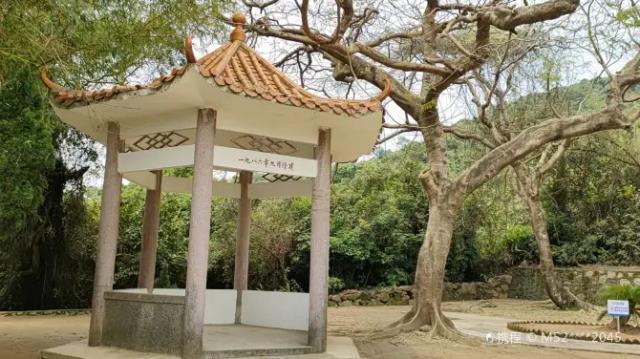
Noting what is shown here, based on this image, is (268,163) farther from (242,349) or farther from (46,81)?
(46,81)

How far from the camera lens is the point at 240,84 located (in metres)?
5.58

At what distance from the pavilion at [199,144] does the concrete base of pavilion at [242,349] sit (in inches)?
1.7

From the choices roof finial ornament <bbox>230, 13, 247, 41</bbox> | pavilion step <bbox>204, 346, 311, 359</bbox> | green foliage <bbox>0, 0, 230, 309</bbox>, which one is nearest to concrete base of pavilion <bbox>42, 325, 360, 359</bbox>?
pavilion step <bbox>204, 346, 311, 359</bbox>

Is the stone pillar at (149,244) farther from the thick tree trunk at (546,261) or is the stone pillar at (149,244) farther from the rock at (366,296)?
the thick tree trunk at (546,261)

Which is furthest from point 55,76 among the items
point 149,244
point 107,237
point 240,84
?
point 240,84

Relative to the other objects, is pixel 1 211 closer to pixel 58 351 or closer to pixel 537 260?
pixel 58 351

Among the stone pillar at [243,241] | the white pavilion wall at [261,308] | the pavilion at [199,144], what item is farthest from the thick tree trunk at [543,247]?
the white pavilion wall at [261,308]

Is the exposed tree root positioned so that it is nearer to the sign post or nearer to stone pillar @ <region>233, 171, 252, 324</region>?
stone pillar @ <region>233, 171, 252, 324</region>

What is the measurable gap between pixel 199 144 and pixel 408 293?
1114cm

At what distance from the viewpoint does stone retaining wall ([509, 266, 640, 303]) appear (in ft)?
48.6

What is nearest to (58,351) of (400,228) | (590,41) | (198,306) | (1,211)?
(198,306)

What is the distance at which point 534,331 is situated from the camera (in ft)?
29.2

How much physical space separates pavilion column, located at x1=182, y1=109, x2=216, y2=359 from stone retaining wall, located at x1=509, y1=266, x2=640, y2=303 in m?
12.6

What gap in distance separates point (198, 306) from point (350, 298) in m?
9.84
